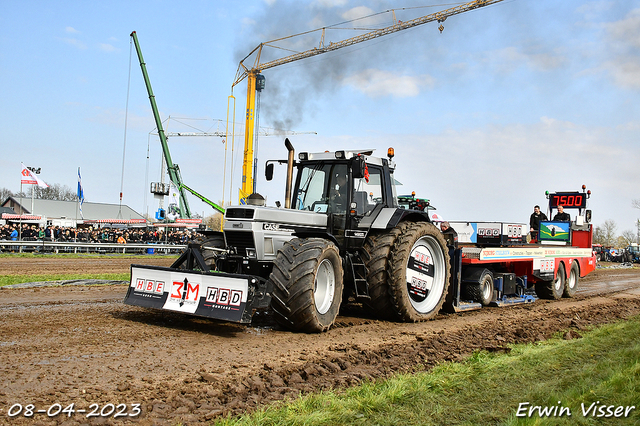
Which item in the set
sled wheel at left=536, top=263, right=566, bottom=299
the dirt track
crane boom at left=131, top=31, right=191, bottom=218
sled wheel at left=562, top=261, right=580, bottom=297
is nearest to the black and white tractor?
the dirt track

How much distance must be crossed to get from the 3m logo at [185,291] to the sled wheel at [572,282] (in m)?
10.1

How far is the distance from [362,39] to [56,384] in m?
45.5

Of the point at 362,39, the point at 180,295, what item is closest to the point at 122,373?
the point at 180,295

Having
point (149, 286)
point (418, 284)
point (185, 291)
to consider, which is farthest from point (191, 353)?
point (418, 284)

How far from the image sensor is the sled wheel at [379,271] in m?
7.86

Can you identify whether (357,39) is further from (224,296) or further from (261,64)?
(224,296)

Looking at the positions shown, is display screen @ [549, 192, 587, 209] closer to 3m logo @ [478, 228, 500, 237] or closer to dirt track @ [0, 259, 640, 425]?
3m logo @ [478, 228, 500, 237]

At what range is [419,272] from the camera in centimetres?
864

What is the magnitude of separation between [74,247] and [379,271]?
22.1 metres

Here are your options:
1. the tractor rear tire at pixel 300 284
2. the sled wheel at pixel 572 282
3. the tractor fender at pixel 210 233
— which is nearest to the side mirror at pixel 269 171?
the tractor fender at pixel 210 233

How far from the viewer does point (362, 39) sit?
1813 inches

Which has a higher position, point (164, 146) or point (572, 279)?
point (164, 146)

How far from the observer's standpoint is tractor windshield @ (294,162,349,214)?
8398 millimetres

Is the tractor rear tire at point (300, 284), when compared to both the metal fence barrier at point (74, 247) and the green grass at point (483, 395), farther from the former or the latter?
the metal fence barrier at point (74, 247)
